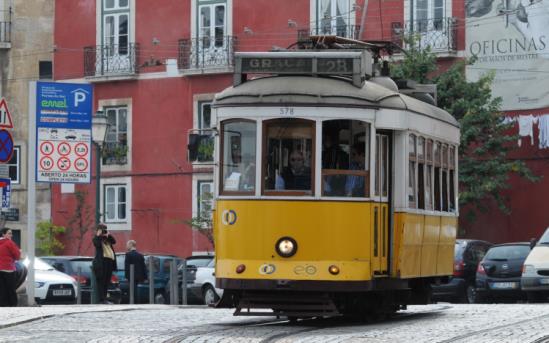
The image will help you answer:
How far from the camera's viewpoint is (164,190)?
5262cm

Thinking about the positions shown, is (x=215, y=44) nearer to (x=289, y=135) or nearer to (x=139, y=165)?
(x=139, y=165)

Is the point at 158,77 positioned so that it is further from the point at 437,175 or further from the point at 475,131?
the point at 437,175

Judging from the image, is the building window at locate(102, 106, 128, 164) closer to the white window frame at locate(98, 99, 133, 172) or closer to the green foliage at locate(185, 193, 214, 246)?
the white window frame at locate(98, 99, 133, 172)

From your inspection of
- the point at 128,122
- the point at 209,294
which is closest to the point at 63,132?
the point at 209,294

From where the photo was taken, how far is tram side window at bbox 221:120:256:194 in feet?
65.6

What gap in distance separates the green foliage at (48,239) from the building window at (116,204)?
1513 millimetres

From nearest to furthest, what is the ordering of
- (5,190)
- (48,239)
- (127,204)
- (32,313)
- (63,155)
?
(32,313)
(5,190)
(63,155)
(127,204)
(48,239)

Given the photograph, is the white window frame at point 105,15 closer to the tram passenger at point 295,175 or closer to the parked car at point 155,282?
the parked car at point 155,282

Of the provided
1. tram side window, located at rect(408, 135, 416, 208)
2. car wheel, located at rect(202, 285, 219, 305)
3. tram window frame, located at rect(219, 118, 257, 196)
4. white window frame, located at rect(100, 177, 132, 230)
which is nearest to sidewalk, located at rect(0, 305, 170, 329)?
tram window frame, located at rect(219, 118, 257, 196)

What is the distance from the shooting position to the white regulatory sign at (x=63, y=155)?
3142 cm

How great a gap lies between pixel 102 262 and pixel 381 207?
1322 centimetres

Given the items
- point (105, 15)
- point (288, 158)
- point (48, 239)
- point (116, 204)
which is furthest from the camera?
point (105, 15)

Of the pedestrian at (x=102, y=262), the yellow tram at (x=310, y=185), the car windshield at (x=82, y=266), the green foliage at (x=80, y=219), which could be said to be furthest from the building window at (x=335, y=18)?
the yellow tram at (x=310, y=185)

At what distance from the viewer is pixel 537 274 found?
32.3 meters
